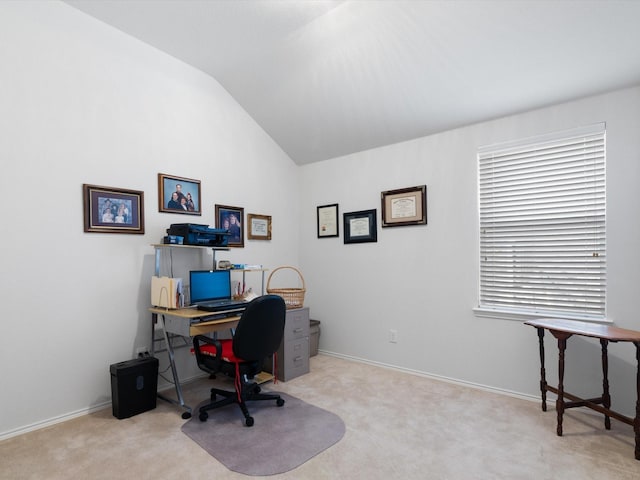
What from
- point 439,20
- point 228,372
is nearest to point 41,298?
point 228,372

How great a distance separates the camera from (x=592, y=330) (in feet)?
7.55

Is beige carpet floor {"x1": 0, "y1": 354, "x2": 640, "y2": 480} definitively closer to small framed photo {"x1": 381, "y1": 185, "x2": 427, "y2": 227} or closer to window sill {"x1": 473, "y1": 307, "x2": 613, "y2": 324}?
window sill {"x1": 473, "y1": 307, "x2": 613, "y2": 324}

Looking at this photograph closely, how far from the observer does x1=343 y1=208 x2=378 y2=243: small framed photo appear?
156 inches

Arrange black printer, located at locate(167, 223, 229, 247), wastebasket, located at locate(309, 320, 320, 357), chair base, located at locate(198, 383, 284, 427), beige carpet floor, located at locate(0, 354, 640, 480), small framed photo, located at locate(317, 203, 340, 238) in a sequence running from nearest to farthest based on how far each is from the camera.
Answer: beige carpet floor, located at locate(0, 354, 640, 480), chair base, located at locate(198, 383, 284, 427), black printer, located at locate(167, 223, 229, 247), wastebasket, located at locate(309, 320, 320, 357), small framed photo, located at locate(317, 203, 340, 238)

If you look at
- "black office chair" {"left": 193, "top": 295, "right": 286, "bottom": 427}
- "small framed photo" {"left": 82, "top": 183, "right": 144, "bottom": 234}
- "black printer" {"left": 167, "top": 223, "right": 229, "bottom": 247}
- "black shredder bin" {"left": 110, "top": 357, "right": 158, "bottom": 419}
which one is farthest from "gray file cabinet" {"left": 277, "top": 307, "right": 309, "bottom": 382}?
"small framed photo" {"left": 82, "top": 183, "right": 144, "bottom": 234}

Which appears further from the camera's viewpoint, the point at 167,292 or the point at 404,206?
the point at 404,206

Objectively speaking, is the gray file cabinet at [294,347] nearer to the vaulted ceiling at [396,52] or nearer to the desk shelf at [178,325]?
the desk shelf at [178,325]

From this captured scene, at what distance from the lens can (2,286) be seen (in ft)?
7.86

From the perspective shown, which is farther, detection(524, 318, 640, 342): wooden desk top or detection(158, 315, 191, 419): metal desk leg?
detection(158, 315, 191, 419): metal desk leg

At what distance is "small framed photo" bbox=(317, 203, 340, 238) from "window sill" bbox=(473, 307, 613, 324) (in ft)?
5.96

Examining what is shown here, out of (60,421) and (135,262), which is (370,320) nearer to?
(135,262)

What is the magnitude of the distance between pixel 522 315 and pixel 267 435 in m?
2.24

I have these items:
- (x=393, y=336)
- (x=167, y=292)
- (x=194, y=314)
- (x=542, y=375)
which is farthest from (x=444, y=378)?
(x=167, y=292)

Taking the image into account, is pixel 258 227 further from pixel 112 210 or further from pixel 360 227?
pixel 112 210
